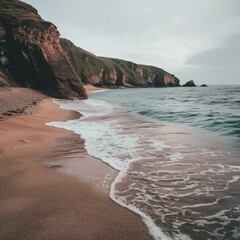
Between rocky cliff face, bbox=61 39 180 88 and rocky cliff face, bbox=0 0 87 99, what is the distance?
62432mm

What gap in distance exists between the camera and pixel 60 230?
10.3ft

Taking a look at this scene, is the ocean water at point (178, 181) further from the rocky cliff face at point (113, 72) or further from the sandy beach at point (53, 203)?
the rocky cliff face at point (113, 72)

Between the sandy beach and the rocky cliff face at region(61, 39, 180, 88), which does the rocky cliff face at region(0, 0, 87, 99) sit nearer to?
the sandy beach

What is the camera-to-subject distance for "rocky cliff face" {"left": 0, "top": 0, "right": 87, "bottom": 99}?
3562 centimetres

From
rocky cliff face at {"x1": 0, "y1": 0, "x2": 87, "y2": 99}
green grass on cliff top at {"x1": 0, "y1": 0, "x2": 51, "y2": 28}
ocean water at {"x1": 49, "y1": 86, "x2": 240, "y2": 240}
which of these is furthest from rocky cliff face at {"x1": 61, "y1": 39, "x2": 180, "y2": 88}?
ocean water at {"x1": 49, "y1": 86, "x2": 240, "y2": 240}

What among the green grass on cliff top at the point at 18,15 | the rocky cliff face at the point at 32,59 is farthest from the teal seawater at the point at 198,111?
the green grass on cliff top at the point at 18,15

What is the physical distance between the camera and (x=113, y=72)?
400 ft

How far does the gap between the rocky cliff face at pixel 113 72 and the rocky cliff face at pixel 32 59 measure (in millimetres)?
62432

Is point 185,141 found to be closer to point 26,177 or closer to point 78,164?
point 78,164

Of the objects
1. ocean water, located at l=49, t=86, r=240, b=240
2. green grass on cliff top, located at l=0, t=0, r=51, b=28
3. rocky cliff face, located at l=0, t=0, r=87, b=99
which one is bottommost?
ocean water, located at l=49, t=86, r=240, b=240

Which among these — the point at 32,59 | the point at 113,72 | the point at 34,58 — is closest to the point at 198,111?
the point at 34,58

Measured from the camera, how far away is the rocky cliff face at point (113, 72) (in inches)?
4114

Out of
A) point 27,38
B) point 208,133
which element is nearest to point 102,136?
point 208,133

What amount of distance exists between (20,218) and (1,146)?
13.8 feet
